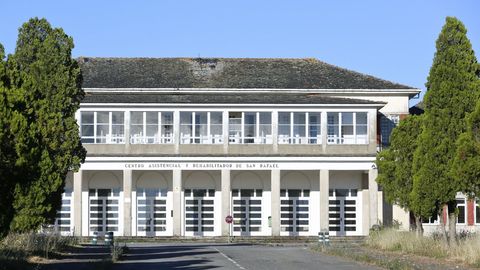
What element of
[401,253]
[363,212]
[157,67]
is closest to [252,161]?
[363,212]

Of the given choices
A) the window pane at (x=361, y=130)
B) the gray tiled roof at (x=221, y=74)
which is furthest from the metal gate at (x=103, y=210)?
the window pane at (x=361, y=130)

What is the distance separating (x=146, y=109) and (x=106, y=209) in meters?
6.59

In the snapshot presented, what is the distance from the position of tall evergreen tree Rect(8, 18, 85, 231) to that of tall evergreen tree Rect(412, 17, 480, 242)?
11.7 m

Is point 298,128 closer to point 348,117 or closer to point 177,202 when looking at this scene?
point 348,117

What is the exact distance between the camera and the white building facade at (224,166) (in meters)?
58.3

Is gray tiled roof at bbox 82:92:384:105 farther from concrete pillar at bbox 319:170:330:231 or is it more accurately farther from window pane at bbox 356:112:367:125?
concrete pillar at bbox 319:170:330:231

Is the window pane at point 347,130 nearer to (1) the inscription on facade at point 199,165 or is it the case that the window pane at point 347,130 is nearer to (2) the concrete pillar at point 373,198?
(2) the concrete pillar at point 373,198

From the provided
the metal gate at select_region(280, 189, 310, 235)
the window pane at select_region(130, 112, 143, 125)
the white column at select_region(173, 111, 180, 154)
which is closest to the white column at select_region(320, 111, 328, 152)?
the metal gate at select_region(280, 189, 310, 235)

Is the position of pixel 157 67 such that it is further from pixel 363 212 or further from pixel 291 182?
pixel 363 212

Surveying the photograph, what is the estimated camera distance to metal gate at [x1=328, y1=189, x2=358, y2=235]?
2383 inches

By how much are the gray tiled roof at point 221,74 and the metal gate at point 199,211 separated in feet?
24.7

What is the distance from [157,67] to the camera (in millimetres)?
67562

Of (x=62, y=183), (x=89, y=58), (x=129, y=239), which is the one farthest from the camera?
(x=89, y=58)

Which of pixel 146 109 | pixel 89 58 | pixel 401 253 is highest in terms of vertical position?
pixel 89 58
